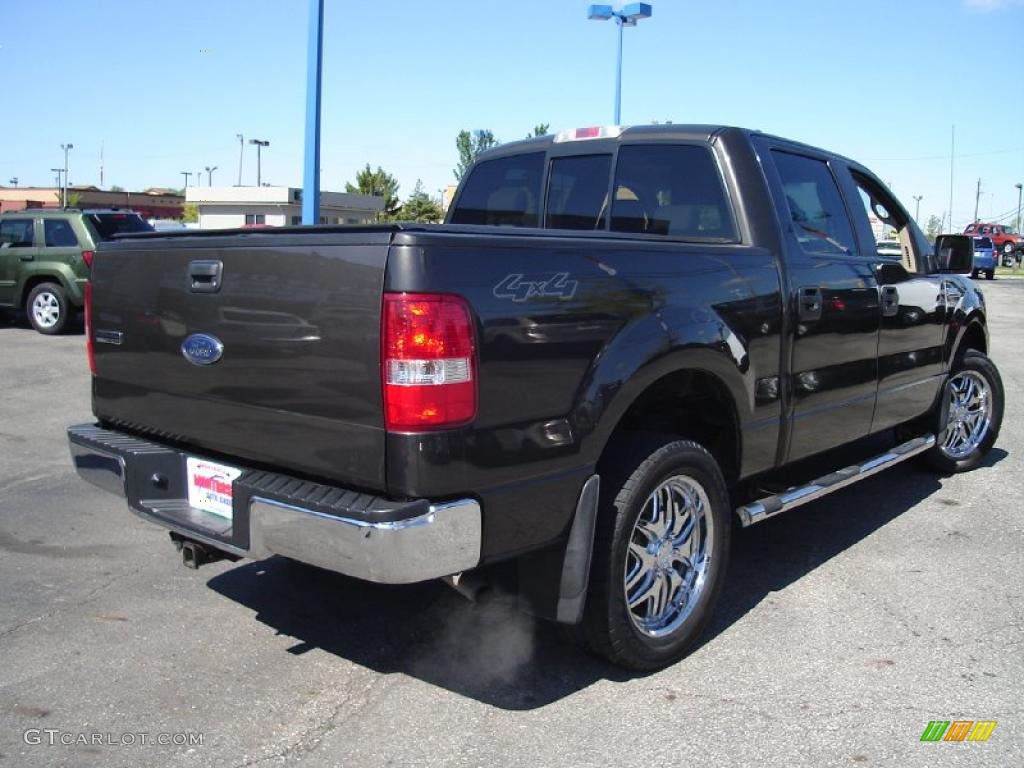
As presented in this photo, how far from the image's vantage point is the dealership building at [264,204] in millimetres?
57906

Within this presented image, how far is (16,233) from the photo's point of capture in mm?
13523

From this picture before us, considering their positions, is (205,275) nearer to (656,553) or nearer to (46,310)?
(656,553)

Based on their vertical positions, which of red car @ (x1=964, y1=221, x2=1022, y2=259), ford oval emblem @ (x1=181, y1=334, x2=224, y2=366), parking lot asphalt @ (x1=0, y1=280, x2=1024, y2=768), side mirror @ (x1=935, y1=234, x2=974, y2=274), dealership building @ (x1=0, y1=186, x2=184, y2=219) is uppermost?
dealership building @ (x1=0, y1=186, x2=184, y2=219)

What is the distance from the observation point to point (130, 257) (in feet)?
11.2

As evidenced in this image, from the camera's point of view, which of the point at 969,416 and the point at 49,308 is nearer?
Answer: the point at 969,416

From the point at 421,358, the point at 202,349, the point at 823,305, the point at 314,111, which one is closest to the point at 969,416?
the point at 823,305

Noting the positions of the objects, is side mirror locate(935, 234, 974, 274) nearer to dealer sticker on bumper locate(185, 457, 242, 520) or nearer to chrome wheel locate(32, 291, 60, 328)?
dealer sticker on bumper locate(185, 457, 242, 520)

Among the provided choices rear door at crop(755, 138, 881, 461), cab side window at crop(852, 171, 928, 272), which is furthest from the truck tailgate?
cab side window at crop(852, 171, 928, 272)

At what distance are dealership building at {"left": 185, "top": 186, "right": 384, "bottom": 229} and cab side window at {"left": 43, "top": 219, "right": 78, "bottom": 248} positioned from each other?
144 feet

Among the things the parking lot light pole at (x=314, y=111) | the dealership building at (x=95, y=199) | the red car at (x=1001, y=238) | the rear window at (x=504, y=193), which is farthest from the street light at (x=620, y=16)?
the dealership building at (x=95, y=199)

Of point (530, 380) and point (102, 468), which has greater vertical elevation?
point (530, 380)

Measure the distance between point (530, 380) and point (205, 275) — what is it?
1151 mm

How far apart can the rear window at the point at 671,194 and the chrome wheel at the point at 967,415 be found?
9.19ft

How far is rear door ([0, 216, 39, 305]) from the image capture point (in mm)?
13383
